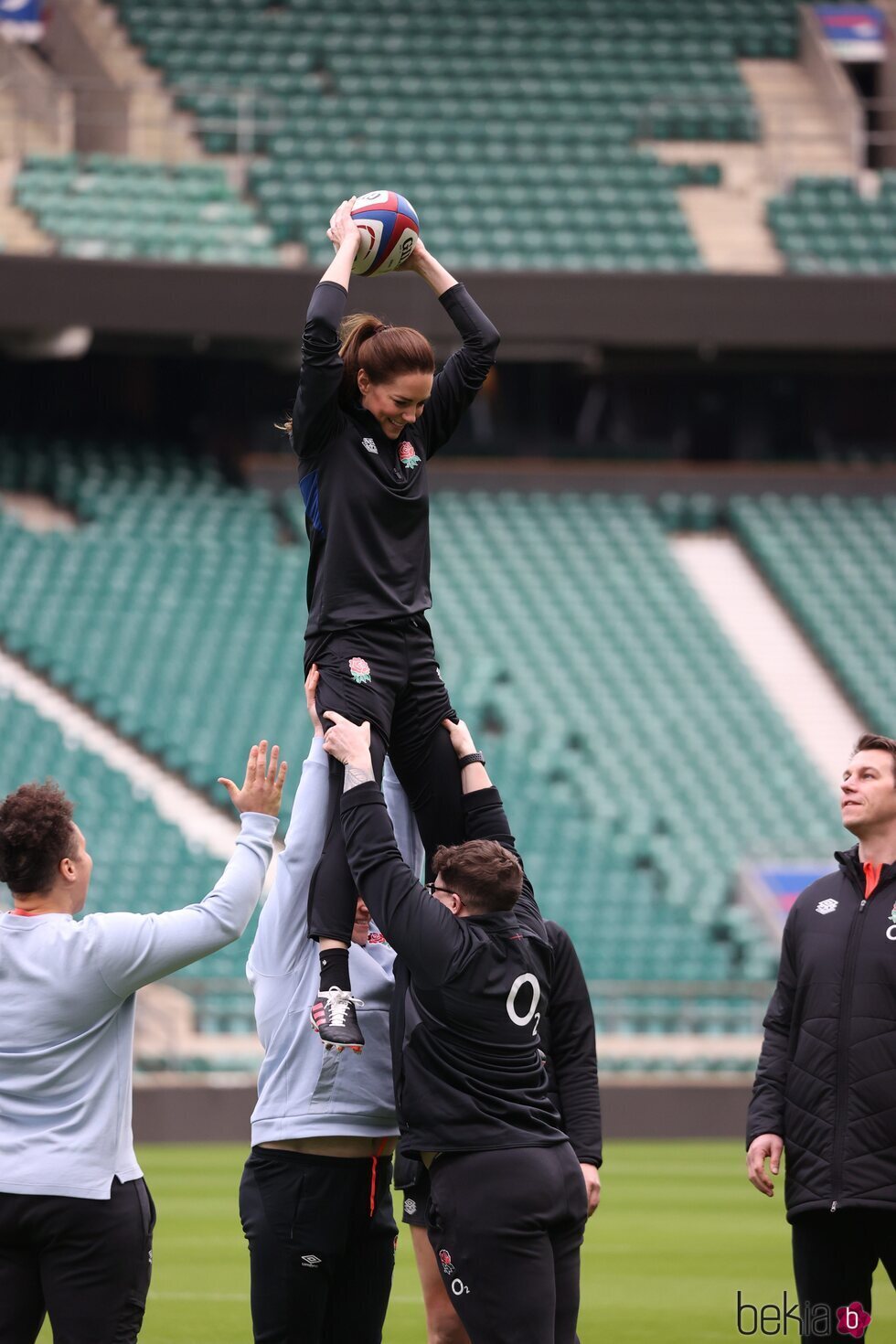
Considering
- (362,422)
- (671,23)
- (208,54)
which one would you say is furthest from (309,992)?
(671,23)

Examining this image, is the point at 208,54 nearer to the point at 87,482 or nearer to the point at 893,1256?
the point at 87,482

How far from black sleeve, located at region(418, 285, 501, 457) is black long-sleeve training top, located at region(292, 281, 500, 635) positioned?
24 centimetres

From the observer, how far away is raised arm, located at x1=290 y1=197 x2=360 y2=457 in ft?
15.5

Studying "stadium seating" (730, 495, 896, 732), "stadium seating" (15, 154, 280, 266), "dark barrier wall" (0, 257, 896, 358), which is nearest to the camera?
"dark barrier wall" (0, 257, 896, 358)

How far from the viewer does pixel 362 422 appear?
16.2 ft

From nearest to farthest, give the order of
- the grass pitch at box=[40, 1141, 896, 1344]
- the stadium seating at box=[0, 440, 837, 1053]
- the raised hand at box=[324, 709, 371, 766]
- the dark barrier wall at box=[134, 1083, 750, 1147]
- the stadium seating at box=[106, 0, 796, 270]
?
1. the raised hand at box=[324, 709, 371, 766]
2. the grass pitch at box=[40, 1141, 896, 1344]
3. the dark barrier wall at box=[134, 1083, 750, 1147]
4. the stadium seating at box=[0, 440, 837, 1053]
5. the stadium seating at box=[106, 0, 796, 270]

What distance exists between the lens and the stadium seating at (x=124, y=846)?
14914 mm

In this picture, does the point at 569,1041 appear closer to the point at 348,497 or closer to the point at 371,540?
the point at 371,540

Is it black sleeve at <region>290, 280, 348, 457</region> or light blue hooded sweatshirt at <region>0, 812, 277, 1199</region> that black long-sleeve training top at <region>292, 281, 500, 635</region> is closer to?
black sleeve at <region>290, 280, 348, 457</region>

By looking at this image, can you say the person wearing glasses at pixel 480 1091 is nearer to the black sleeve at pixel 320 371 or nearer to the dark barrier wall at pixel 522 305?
the black sleeve at pixel 320 371

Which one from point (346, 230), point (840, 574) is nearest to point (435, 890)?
point (346, 230)

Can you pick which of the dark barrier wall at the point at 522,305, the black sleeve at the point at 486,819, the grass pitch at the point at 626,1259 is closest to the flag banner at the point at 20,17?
the dark barrier wall at the point at 522,305

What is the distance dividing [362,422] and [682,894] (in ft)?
39.6

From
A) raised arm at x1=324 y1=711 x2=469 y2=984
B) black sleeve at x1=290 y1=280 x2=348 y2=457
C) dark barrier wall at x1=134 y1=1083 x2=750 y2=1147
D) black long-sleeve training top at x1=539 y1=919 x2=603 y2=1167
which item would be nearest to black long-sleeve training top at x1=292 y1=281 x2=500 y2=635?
black sleeve at x1=290 y1=280 x2=348 y2=457
